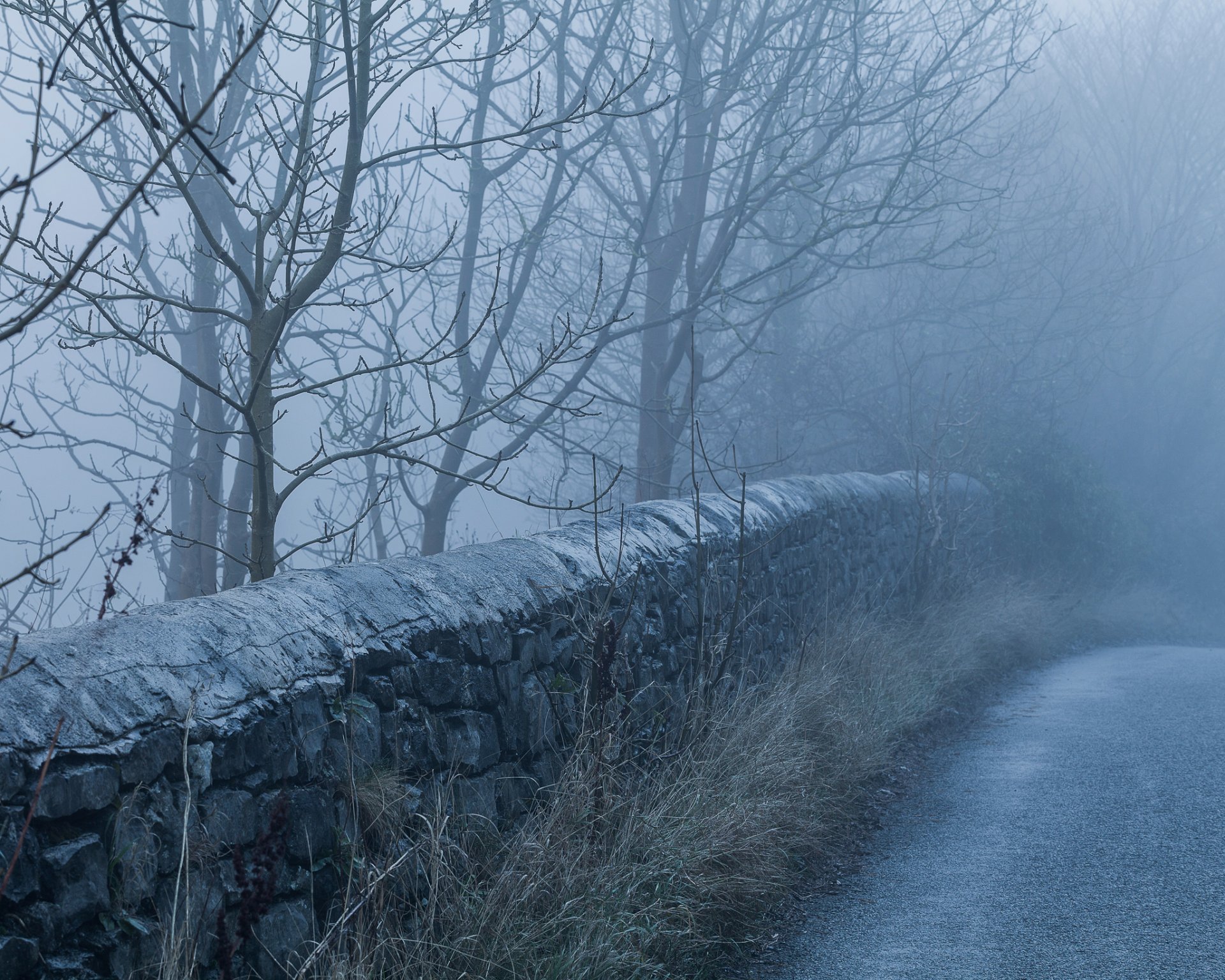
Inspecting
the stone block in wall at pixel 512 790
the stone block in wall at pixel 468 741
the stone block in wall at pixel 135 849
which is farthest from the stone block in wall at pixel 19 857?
the stone block in wall at pixel 512 790

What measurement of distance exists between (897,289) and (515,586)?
52.3 ft

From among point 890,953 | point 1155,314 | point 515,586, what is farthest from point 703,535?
point 1155,314

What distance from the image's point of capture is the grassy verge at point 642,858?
10.6 feet

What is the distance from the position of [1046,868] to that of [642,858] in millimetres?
1950

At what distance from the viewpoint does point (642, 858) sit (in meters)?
4.11

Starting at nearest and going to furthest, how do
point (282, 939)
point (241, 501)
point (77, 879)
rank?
point (77, 879) < point (282, 939) < point (241, 501)

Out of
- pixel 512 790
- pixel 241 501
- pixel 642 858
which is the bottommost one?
pixel 642 858

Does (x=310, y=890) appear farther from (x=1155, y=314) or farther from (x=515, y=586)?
(x=1155, y=314)

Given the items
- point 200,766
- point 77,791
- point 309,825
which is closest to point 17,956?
point 77,791

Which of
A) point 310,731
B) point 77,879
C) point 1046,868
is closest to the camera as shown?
point 77,879

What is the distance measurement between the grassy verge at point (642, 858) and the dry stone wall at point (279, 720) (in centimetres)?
20

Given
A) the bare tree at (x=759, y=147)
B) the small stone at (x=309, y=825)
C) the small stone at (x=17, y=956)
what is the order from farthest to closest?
the bare tree at (x=759, y=147), the small stone at (x=309, y=825), the small stone at (x=17, y=956)

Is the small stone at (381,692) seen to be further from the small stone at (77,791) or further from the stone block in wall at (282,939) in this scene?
the small stone at (77,791)

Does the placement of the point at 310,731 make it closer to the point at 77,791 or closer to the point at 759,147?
the point at 77,791
